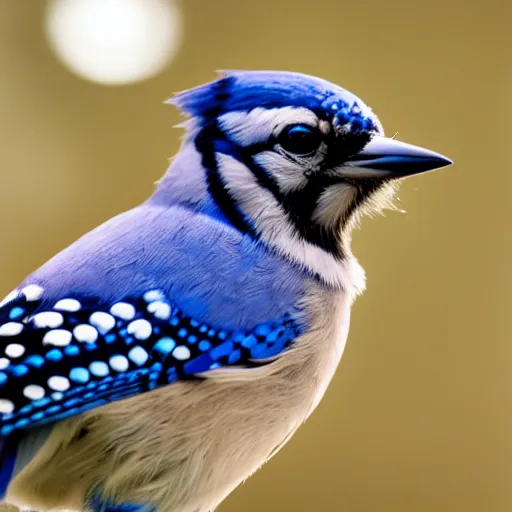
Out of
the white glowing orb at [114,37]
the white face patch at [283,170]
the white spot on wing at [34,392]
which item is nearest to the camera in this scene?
the white spot on wing at [34,392]

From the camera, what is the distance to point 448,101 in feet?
4.31

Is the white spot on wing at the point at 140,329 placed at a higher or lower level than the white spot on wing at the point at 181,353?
higher

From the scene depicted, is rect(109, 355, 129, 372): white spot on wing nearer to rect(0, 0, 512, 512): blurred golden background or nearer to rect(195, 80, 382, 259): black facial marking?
rect(195, 80, 382, 259): black facial marking

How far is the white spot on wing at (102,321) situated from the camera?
0.46 metres

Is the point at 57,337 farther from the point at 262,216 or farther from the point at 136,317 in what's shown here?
the point at 262,216

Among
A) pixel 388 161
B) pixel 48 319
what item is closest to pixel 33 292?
pixel 48 319

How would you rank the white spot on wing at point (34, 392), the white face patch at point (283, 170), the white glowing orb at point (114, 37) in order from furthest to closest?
the white glowing orb at point (114, 37) → the white face patch at point (283, 170) → the white spot on wing at point (34, 392)

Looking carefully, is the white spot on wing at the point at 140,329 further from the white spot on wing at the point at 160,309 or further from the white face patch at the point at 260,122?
the white face patch at the point at 260,122

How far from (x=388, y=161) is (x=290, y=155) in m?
0.08

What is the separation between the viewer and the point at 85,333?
457 millimetres

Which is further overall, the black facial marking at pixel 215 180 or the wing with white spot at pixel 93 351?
the black facial marking at pixel 215 180

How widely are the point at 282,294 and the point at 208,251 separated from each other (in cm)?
7

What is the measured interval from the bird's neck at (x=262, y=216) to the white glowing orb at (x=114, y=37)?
582mm

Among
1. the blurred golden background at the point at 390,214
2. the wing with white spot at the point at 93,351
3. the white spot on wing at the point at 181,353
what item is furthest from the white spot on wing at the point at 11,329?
the blurred golden background at the point at 390,214
